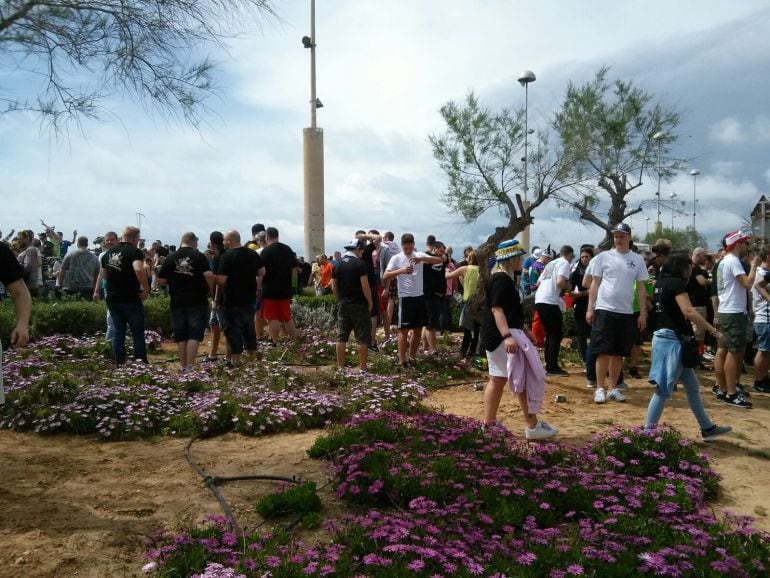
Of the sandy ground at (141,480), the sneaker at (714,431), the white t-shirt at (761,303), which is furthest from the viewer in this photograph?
the white t-shirt at (761,303)

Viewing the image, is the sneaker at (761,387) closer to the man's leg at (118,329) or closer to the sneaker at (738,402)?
the sneaker at (738,402)

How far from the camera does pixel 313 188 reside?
864 inches

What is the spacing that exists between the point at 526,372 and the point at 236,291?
4403mm

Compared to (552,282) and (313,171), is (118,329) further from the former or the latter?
(313,171)

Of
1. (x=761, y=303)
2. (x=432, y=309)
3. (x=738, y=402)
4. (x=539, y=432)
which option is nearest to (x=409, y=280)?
(x=432, y=309)

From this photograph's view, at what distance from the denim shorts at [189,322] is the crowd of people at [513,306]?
0.5 inches

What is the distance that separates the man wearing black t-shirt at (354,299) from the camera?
312 inches

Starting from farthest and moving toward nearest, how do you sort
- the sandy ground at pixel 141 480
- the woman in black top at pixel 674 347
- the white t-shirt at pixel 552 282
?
the white t-shirt at pixel 552 282 < the woman in black top at pixel 674 347 < the sandy ground at pixel 141 480

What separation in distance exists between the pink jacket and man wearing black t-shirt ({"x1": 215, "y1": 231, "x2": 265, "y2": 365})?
4.21 metres

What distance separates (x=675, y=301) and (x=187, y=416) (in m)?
4.61

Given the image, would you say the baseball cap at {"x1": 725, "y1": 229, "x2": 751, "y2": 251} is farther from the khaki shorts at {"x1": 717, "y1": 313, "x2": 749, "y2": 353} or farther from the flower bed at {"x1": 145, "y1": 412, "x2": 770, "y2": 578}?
the flower bed at {"x1": 145, "y1": 412, "x2": 770, "y2": 578}

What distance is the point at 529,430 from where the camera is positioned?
5441 millimetres

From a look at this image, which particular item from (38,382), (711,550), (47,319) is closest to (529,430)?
(711,550)

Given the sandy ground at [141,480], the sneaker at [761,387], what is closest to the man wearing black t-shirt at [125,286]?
the sandy ground at [141,480]
